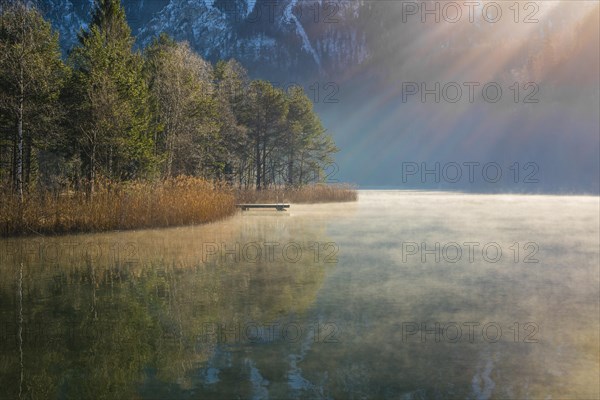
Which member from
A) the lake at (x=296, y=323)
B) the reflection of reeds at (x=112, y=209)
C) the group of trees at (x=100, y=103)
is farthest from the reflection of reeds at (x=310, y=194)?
the lake at (x=296, y=323)

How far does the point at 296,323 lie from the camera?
6250 mm

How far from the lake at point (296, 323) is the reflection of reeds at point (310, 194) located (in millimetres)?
26432

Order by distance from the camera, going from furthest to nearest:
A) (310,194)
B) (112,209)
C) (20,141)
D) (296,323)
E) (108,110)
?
(310,194) → (108,110) → (20,141) → (112,209) → (296,323)

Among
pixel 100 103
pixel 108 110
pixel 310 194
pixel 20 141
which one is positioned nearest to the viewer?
pixel 20 141

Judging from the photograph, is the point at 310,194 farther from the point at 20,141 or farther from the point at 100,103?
the point at 20,141

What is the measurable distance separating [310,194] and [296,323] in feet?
119

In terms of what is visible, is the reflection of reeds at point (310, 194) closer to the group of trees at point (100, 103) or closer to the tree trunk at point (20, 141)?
the group of trees at point (100, 103)

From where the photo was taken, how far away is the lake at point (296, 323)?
173 inches

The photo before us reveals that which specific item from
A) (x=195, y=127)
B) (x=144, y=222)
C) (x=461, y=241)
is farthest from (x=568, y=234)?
(x=195, y=127)

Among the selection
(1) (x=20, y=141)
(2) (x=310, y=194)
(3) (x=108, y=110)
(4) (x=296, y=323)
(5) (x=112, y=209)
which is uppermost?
(3) (x=108, y=110)

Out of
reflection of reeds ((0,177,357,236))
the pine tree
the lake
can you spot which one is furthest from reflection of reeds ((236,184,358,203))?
the lake

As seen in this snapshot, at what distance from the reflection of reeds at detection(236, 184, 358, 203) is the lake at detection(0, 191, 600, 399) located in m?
26.4

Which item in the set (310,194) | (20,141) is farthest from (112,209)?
(310,194)

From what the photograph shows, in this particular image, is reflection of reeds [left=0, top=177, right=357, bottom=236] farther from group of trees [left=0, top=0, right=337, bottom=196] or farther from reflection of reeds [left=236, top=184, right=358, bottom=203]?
reflection of reeds [left=236, top=184, right=358, bottom=203]
